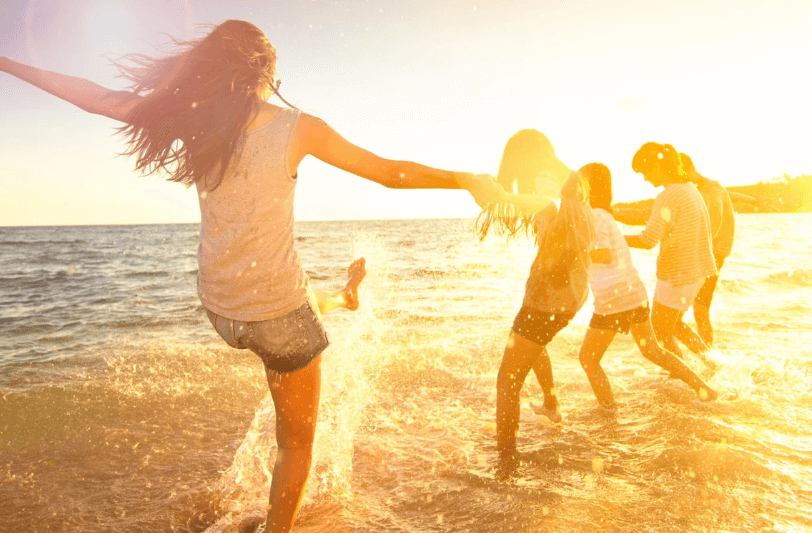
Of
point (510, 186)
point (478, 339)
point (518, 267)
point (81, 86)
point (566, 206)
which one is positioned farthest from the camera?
point (518, 267)

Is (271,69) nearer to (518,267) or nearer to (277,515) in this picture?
(277,515)

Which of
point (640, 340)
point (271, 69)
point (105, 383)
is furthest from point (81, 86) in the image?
point (105, 383)

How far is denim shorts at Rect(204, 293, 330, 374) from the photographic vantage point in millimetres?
1907

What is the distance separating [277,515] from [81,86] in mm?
2013

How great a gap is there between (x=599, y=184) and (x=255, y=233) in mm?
3218

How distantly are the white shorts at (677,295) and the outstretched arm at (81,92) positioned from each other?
4690 millimetres

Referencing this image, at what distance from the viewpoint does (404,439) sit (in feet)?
13.7

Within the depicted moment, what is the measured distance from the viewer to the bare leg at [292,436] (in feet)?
6.70

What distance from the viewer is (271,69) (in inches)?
76.3

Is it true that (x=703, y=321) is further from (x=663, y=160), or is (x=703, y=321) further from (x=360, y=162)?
(x=360, y=162)

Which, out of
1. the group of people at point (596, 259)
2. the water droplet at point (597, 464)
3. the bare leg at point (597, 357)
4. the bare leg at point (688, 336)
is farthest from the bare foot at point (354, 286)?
the bare leg at point (688, 336)

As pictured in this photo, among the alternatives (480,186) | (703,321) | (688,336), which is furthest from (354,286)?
(703,321)

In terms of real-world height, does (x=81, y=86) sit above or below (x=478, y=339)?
above

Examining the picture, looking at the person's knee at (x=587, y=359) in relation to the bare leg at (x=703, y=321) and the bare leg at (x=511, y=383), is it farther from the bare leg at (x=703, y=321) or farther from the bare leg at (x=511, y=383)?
the bare leg at (x=703, y=321)
